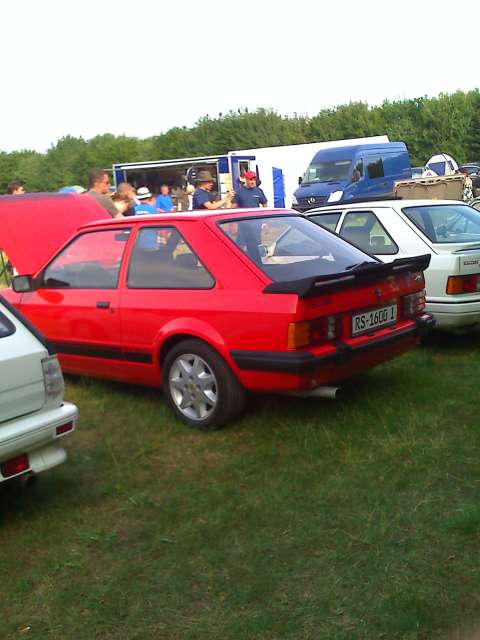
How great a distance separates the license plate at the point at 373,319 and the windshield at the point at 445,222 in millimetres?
1819

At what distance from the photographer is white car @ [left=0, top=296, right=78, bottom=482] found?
352 cm

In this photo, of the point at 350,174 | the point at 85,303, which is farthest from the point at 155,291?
the point at 350,174

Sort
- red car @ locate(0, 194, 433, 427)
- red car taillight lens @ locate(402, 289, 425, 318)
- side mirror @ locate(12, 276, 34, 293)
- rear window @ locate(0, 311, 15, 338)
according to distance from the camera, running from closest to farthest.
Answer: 1. rear window @ locate(0, 311, 15, 338)
2. red car @ locate(0, 194, 433, 427)
3. red car taillight lens @ locate(402, 289, 425, 318)
4. side mirror @ locate(12, 276, 34, 293)

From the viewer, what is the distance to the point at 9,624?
2.91 metres

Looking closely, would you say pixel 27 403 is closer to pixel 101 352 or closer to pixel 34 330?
pixel 34 330

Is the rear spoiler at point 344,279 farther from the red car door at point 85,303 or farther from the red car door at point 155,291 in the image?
the red car door at point 85,303

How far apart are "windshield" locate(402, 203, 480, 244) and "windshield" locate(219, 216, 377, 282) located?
1.56m

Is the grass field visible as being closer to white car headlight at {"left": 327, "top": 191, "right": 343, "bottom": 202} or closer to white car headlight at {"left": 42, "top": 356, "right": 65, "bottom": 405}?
white car headlight at {"left": 42, "top": 356, "right": 65, "bottom": 405}

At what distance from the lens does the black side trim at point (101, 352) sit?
17.1 feet

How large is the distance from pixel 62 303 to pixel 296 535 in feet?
10.00

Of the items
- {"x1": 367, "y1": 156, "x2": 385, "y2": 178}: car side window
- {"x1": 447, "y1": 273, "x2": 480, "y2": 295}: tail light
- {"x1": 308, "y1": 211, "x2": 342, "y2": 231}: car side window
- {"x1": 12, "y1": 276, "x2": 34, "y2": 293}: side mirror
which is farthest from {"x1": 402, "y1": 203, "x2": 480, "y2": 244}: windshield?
{"x1": 367, "y1": 156, "x2": 385, "y2": 178}: car side window

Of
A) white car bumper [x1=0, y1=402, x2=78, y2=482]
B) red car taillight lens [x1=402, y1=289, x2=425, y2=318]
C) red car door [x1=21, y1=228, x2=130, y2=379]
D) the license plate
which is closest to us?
white car bumper [x1=0, y1=402, x2=78, y2=482]

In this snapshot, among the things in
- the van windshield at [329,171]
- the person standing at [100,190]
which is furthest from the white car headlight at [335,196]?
the person standing at [100,190]

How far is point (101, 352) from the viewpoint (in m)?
5.48
